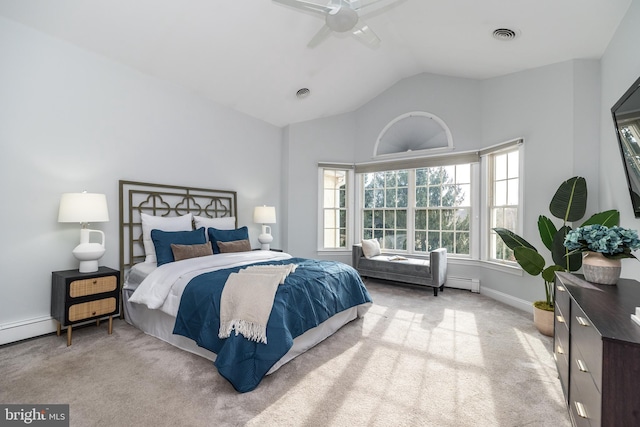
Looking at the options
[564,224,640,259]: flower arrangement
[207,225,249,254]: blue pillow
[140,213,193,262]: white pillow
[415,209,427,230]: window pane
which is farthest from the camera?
[415,209,427,230]: window pane

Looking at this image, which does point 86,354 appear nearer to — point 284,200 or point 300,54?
point 284,200

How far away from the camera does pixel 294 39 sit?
145 inches

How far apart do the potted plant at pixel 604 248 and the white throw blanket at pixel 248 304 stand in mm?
2095

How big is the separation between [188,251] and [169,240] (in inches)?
9.6

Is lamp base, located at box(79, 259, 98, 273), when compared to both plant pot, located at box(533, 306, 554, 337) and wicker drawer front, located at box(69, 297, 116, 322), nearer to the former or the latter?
wicker drawer front, located at box(69, 297, 116, 322)

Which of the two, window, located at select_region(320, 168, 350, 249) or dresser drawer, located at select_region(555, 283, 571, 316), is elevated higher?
window, located at select_region(320, 168, 350, 249)

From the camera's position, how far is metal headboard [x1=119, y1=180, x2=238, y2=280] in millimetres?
3551

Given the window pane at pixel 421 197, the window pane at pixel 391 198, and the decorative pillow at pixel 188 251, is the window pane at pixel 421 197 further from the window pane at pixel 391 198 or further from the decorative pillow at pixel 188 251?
the decorative pillow at pixel 188 251

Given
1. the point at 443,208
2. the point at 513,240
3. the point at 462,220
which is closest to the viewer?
the point at 513,240

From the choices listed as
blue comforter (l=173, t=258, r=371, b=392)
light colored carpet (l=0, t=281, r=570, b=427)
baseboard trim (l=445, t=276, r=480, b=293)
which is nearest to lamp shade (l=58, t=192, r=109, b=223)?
light colored carpet (l=0, t=281, r=570, b=427)

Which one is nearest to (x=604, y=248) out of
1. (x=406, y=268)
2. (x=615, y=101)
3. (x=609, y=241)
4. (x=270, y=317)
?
(x=609, y=241)

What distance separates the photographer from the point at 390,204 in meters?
5.57

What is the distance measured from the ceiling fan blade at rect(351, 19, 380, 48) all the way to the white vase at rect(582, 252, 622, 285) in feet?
8.66

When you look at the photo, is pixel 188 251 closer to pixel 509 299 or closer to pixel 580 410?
pixel 580 410
